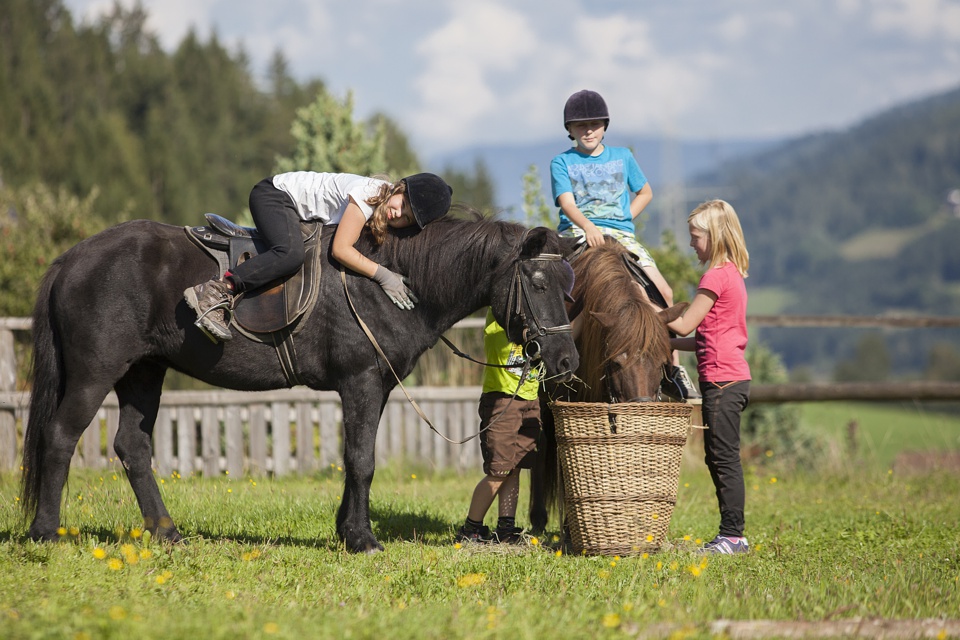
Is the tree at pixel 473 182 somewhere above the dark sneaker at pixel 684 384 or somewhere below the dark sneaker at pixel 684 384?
above

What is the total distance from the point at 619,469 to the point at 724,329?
3.77 feet

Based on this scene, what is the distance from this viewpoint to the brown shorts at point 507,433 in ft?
19.5

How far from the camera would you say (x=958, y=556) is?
5820 mm

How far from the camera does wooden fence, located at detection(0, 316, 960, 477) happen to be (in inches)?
383

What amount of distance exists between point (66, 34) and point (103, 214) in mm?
13483

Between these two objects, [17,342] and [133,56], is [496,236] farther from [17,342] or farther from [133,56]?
[133,56]

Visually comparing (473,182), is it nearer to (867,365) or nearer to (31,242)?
(867,365)

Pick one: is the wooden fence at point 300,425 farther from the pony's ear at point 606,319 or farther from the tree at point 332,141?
the pony's ear at point 606,319

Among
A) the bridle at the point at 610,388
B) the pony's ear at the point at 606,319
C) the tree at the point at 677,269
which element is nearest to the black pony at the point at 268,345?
the pony's ear at the point at 606,319

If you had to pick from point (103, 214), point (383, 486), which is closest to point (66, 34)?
point (103, 214)

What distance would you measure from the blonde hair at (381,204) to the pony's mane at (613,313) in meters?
1.27

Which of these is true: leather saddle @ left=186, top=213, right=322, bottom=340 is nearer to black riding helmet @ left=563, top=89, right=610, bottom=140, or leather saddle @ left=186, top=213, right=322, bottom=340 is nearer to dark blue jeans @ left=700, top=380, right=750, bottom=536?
black riding helmet @ left=563, top=89, right=610, bottom=140

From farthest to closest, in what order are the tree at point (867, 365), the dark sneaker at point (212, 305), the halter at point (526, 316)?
the tree at point (867, 365)
the halter at point (526, 316)
the dark sneaker at point (212, 305)

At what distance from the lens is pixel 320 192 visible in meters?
5.53
